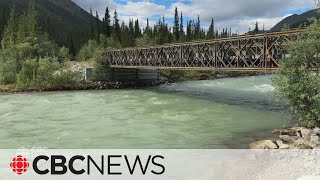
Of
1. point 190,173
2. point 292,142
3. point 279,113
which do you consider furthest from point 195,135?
point 279,113

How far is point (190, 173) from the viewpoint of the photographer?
59.0ft

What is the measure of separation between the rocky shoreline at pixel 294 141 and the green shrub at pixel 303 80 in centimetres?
111

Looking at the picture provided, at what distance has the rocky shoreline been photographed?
68.7 feet

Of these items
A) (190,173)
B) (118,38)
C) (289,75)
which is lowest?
(190,173)

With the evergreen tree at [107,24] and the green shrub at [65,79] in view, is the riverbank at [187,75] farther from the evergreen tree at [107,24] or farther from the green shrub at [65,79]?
the evergreen tree at [107,24]

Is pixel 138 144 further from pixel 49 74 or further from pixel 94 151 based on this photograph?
pixel 49 74

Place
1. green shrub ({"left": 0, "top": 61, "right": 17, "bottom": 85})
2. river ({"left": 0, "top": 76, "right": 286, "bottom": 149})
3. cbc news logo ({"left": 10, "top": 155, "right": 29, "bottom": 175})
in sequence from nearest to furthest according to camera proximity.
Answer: cbc news logo ({"left": 10, "top": 155, "right": 29, "bottom": 175})
river ({"left": 0, "top": 76, "right": 286, "bottom": 149})
green shrub ({"left": 0, "top": 61, "right": 17, "bottom": 85})

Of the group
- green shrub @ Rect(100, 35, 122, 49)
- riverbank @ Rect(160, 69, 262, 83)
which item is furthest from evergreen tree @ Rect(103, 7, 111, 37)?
riverbank @ Rect(160, 69, 262, 83)

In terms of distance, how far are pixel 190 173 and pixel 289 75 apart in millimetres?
11600

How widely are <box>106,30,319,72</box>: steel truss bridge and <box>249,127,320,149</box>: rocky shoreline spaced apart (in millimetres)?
4840

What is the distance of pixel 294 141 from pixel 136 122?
1399cm

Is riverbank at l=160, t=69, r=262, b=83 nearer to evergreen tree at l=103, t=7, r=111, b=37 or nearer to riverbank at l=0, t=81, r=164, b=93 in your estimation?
riverbank at l=0, t=81, r=164, b=93

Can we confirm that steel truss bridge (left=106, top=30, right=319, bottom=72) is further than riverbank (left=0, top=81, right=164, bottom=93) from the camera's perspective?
No

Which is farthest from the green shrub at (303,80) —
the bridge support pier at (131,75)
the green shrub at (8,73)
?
the green shrub at (8,73)
